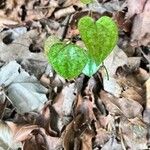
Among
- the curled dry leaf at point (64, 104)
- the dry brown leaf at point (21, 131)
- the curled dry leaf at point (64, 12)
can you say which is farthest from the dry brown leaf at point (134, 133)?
the curled dry leaf at point (64, 12)

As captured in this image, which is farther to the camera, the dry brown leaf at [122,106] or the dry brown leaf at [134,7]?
the dry brown leaf at [134,7]

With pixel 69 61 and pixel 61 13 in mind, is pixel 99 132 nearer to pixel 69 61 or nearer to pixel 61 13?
pixel 69 61

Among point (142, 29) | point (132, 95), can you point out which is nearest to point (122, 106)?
point (132, 95)

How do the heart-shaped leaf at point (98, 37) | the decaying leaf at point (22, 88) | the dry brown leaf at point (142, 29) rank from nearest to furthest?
the heart-shaped leaf at point (98, 37)
the decaying leaf at point (22, 88)
the dry brown leaf at point (142, 29)

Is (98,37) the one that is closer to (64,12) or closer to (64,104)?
(64,104)

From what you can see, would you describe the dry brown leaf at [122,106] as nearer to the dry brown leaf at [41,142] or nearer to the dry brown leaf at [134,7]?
the dry brown leaf at [41,142]

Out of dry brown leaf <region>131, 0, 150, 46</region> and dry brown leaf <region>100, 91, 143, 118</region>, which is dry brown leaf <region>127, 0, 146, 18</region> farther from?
dry brown leaf <region>100, 91, 143, 118</region>
